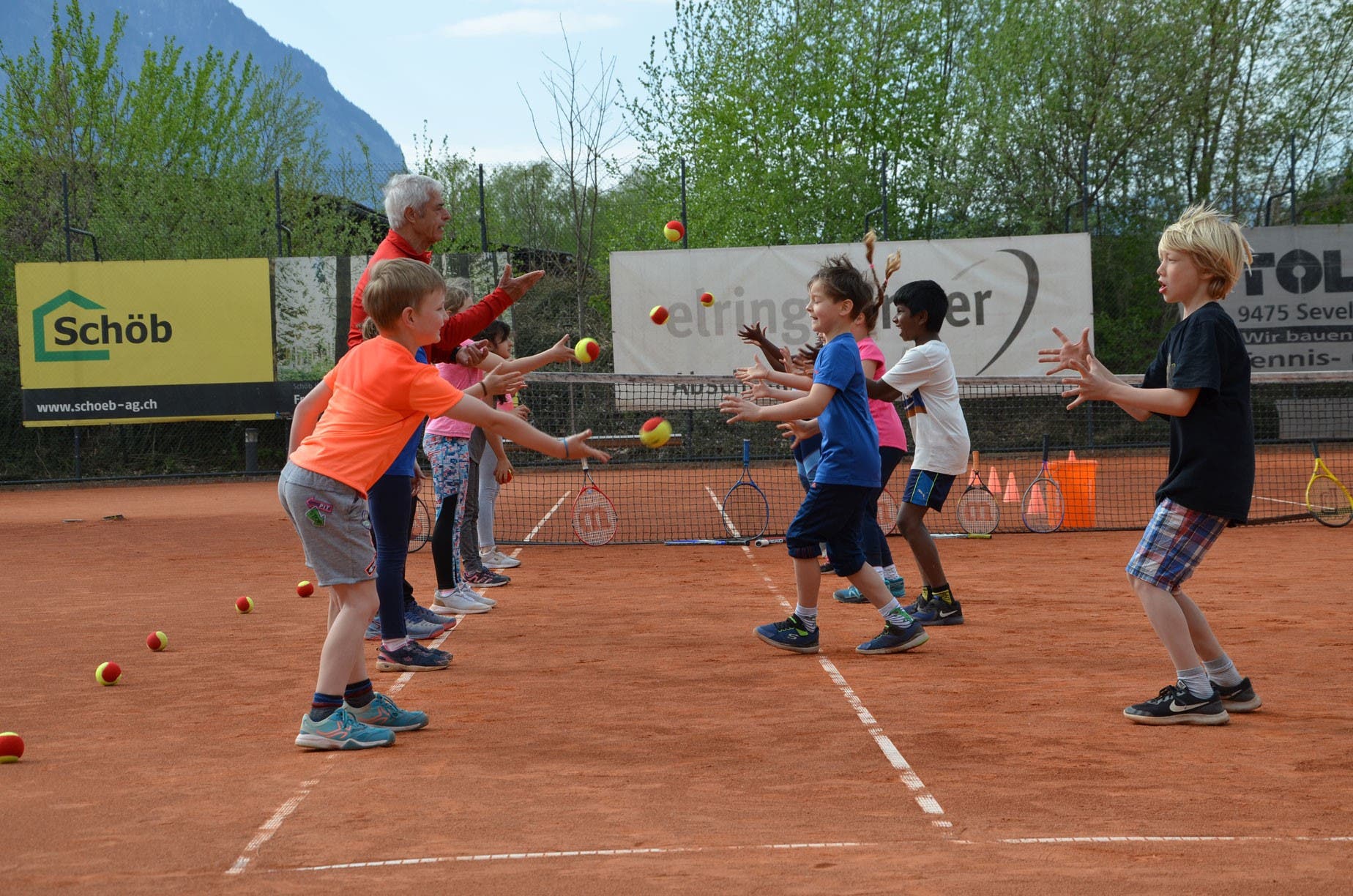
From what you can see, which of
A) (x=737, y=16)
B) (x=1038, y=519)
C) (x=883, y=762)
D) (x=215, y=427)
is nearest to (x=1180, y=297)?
(x=883, y=762)

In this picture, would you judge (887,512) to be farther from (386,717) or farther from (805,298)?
(805,298)

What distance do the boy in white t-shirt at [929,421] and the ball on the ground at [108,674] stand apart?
12.2ft

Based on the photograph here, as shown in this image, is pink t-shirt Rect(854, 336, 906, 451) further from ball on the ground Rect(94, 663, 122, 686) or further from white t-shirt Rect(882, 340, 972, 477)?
ball on the ground Rect(94, 663, 122, 686)

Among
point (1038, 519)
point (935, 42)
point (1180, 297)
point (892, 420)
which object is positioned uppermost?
point (935, 42)

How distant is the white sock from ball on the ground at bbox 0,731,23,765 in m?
4.13

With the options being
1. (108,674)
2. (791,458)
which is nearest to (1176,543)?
(108,674)

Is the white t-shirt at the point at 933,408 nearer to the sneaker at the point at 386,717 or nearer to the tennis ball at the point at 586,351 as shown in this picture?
the tennis ball at the point at 586,351

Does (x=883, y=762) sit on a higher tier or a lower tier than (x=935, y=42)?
lower

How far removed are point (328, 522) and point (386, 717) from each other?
82 centimetres

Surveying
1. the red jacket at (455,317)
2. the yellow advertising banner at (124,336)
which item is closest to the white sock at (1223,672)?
the red jacket at (455,317)

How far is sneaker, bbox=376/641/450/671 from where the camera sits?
210 inches

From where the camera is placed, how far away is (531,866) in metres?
2.95

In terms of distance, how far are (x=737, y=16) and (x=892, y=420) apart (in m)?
17.7

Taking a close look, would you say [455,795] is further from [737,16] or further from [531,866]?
[737,16]
